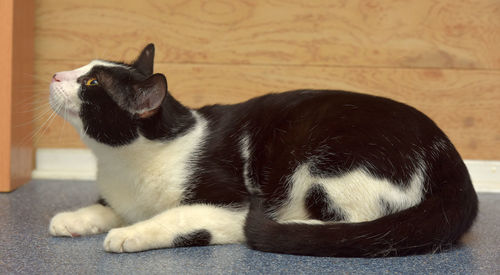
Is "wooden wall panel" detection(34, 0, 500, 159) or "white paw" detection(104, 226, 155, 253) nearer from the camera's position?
"white paw" detection(104, 226, 155, 253)

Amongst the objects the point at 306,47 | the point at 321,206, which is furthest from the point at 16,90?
the point at 321,206

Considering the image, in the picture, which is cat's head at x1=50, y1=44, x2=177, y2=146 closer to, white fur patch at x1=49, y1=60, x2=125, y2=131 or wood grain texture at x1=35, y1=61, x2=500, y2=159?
white fur patch at x1=49, y1=60, x2=125, y2=131

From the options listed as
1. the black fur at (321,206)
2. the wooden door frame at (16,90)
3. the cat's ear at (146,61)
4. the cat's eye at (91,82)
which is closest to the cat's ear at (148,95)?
the cat's eye at (91,82)

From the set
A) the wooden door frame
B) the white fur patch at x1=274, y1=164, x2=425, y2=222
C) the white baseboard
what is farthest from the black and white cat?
the white baseboard

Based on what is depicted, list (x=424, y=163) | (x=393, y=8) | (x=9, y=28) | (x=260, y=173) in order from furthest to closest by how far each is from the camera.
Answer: (x=393, y=8)
(x=9, y=28)
(x=260, y=173)
(x=424, y=163)

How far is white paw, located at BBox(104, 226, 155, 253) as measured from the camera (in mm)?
1470

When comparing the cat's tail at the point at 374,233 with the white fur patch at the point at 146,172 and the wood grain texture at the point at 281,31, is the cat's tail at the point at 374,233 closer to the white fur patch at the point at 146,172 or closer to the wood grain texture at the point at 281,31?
the white fur patch at the point at 146,172

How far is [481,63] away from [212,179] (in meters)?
1.51

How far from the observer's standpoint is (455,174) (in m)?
1.58

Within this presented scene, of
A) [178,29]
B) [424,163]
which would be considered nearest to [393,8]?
[178,29]

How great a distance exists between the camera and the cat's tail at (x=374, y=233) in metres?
1.41

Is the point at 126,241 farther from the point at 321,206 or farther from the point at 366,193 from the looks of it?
the point at 366,193

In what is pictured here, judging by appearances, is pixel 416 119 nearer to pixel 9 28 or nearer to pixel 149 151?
pixel 149 151

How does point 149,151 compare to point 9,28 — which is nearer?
point 149,151
